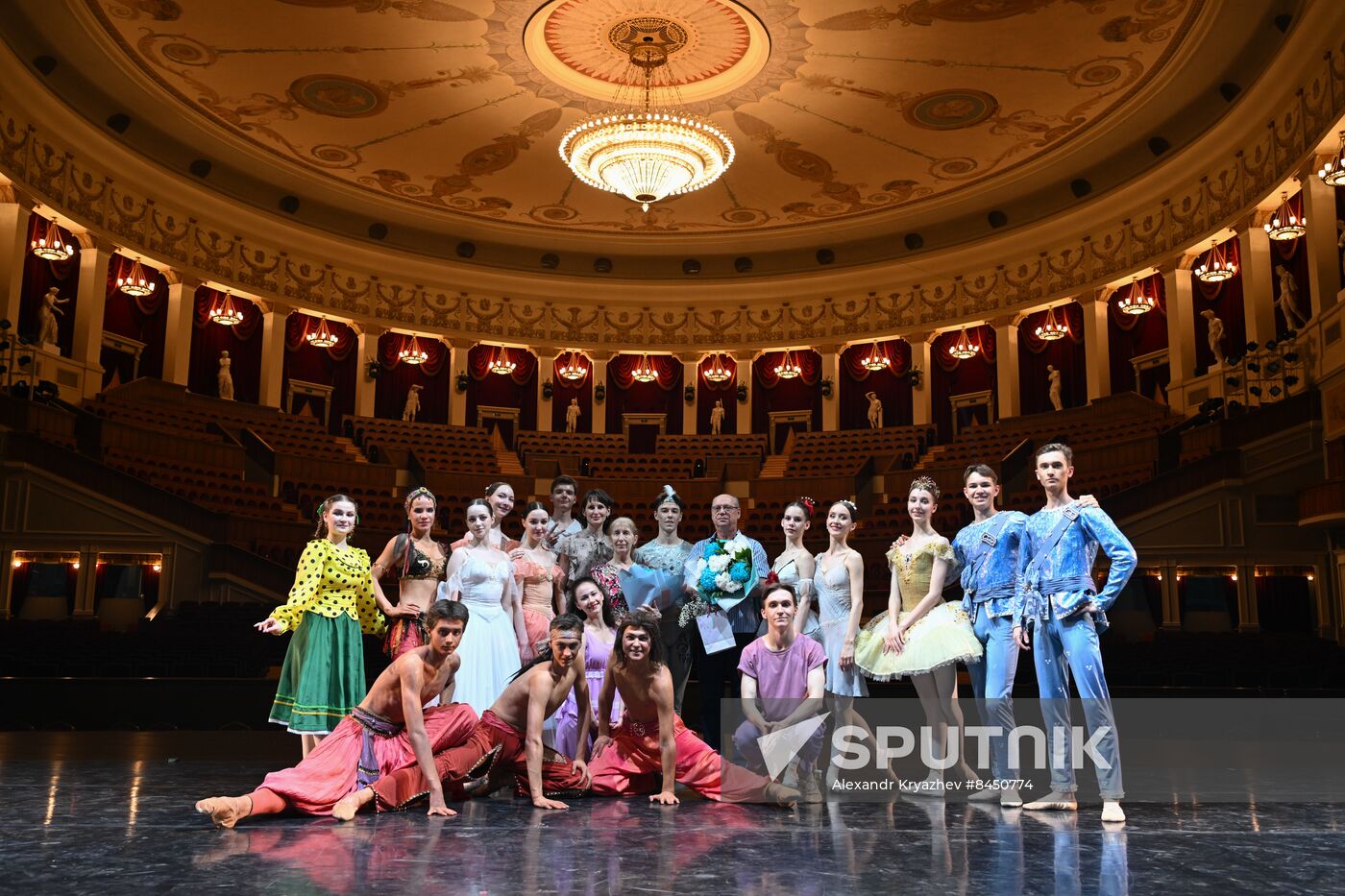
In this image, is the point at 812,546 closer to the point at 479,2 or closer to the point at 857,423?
the point at 857,423

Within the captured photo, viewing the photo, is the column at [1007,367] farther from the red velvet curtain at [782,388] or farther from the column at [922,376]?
the red velvet curtain at [782,388]

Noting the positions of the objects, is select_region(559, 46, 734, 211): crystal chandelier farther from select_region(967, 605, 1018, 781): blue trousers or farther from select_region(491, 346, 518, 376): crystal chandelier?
select_region(491, 346, 518, 376): crystal chandelier

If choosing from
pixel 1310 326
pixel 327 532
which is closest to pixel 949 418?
pixel 1310 326

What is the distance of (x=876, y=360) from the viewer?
2083 cm

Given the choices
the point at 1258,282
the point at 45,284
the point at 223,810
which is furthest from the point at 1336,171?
the point at 45,284

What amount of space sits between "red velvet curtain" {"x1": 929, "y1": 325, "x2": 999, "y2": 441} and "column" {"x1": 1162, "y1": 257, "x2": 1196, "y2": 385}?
3.97m

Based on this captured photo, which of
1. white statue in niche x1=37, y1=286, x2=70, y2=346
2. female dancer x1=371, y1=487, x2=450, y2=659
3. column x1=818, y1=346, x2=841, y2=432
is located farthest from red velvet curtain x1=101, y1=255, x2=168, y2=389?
female dancer x1=371, y1=487, x2=450, y2=659

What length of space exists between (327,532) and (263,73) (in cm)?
1143

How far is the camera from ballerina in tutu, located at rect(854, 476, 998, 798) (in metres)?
4.46

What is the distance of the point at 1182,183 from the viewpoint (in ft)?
51.8

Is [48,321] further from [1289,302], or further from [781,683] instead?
[1289,302]

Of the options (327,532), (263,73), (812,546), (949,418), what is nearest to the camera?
(327,532)

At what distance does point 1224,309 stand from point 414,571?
1508 centimetres

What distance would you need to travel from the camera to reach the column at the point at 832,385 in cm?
2109
